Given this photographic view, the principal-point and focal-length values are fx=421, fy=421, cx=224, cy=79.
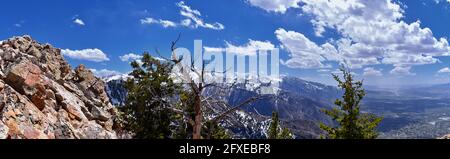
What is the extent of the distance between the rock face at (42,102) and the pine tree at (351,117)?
2074 centimetres

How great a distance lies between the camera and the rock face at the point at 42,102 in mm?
26967

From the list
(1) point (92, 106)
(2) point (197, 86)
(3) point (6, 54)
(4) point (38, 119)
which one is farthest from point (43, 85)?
(2) point (197, 86)

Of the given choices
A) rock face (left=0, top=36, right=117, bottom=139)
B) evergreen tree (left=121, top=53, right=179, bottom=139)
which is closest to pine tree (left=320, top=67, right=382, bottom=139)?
evergreen tree (left=121, top=53, right=179, bottom=139)

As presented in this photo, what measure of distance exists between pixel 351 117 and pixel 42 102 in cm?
2578

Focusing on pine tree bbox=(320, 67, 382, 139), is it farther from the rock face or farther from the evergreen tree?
the rock face

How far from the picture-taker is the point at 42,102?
117 feet

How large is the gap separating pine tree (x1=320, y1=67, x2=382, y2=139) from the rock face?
68.0 ft

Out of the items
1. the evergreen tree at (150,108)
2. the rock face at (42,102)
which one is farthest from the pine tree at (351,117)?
the rock face at (42,102)

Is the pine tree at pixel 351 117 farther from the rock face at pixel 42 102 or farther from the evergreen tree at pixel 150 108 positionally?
the rock face at pixel 42 102
